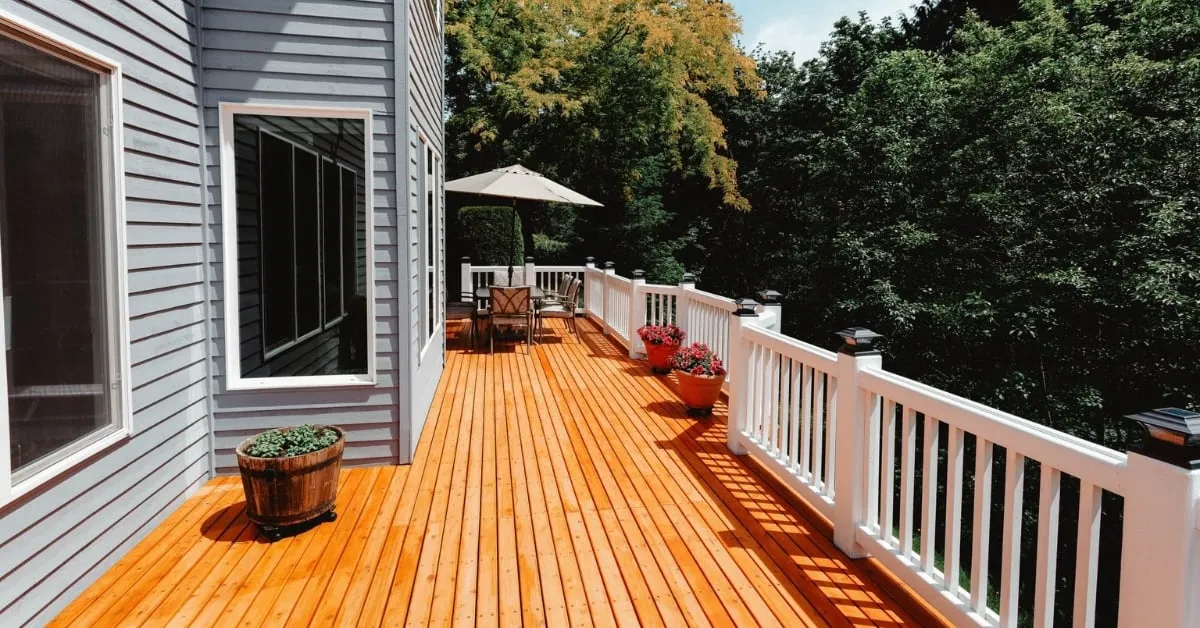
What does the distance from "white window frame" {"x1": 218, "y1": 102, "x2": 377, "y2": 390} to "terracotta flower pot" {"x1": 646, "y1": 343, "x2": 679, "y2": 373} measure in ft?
11.2

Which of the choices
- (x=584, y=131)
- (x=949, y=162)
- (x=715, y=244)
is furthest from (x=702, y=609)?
(x=715, y=244)

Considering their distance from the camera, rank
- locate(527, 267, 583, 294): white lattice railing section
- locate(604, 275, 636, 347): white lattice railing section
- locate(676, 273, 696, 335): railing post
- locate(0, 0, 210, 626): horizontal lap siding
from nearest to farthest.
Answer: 1. locate(0, 0, 210, 626): horizontal lap siding
2. locate(676, 273, 696, 335): railing post
3. locate(604, 275, 636, 347): white lattice railing section
4. locate(527, 267, 583, 294): white lattice railing section

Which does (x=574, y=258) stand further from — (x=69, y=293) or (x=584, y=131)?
(x=69, y=293)

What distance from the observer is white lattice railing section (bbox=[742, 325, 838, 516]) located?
123 inches

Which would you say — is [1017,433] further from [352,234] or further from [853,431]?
[352,234]

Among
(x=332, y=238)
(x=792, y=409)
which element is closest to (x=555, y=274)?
(x=332, y=238)

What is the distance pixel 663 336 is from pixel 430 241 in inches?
95.8

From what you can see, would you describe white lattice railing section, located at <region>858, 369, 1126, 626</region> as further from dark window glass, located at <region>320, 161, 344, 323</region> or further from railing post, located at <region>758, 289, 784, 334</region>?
dark window glass, located at <region>320, 161, 344, 323</region>

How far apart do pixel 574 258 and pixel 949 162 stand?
940cm

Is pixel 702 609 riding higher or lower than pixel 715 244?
lower

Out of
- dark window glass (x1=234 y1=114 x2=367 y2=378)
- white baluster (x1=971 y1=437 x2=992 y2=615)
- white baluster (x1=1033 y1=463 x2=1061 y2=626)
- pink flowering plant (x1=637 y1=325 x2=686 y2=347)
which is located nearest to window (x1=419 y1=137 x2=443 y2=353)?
dark window glass (x1=234 y1=114 x2=367 y2=378)

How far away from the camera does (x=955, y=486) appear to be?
2244 mm

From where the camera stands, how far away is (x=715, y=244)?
19.1 meters

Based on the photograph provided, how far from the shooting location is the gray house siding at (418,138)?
3979mm
